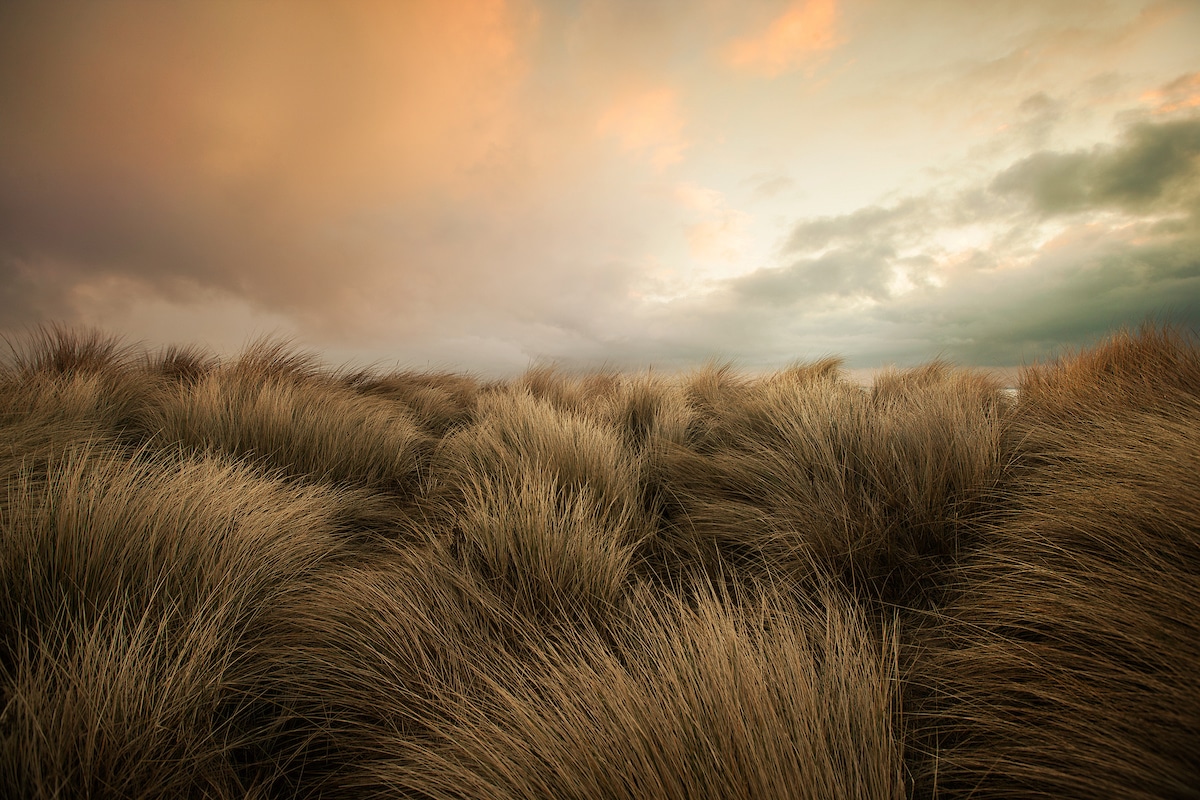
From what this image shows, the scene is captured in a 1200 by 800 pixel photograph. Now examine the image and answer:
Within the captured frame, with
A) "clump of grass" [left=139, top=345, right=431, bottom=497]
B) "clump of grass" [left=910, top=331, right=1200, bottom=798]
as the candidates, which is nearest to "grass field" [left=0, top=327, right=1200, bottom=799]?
"clump of grass" [left=910, top=331, right=1200, bottom=798]

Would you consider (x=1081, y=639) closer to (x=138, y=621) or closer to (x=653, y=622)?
(x=653, y=622)

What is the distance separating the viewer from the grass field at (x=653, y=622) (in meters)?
0.89

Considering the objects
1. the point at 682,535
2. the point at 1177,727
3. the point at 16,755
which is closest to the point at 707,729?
the point at 1177,727

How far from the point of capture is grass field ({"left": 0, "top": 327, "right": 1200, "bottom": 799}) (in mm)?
886

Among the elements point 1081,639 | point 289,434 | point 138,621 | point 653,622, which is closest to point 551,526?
point 653,622

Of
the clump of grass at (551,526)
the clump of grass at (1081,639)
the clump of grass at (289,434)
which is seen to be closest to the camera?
the clump of grass at (1081,639)

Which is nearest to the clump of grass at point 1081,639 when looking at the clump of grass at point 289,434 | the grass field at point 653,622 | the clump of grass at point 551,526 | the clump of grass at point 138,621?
the grass field at point 653,622

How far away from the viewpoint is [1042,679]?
1.06 metres

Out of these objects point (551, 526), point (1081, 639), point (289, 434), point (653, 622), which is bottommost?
point (1081, 639)

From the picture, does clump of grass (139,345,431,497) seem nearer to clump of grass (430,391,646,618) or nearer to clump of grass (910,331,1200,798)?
clump of grass (430,391,646,618)

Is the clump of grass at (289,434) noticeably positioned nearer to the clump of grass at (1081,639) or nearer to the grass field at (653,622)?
the grass field at (653,622)

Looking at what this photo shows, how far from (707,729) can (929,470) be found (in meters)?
1.67

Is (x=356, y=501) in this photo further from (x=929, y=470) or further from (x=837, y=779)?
(x=929, y=470)

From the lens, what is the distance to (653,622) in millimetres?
1218
